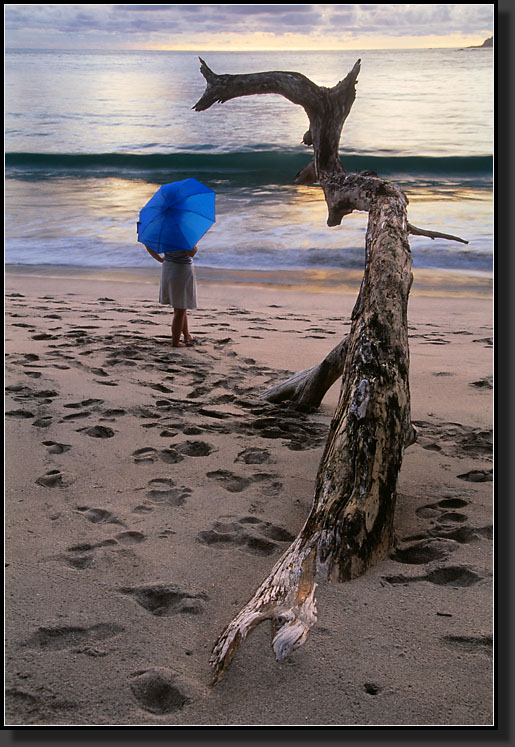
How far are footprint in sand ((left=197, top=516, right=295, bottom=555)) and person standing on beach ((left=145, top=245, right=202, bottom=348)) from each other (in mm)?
3062

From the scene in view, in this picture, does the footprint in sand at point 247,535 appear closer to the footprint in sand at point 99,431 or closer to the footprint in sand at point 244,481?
the footprint in sand at point 244,481

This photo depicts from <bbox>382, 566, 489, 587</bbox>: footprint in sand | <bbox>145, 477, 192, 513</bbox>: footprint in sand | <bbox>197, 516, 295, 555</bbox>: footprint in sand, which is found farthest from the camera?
<bbox>145, 477, 192, 513</bbox>: footprint in sand

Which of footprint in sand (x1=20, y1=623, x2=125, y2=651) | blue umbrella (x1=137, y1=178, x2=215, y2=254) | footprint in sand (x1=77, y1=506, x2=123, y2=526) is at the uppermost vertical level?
blue umbrella (x1=137, y1=178, x2=215, y2=254)

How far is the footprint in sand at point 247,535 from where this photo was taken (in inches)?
105

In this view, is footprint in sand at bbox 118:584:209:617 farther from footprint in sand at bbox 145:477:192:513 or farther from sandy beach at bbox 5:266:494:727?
footprint in sand at bbox 145:477:192:513

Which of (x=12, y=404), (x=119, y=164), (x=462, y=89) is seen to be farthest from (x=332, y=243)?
(x=462, y=89)

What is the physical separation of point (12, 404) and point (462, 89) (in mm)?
28482

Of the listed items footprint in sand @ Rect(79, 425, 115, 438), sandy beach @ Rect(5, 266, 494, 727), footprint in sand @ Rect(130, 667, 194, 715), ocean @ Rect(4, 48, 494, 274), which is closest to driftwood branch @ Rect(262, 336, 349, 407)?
sandy beach @ Rect(5, 266, 494, 727)

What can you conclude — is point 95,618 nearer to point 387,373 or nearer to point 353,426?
point 353,426

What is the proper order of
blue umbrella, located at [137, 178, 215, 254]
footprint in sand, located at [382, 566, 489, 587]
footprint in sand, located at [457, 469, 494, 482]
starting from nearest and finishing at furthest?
footprint in sand, located at [382, 566, 489, 587] < footprint in sand, located at [457, 469, 494, 482] < blue umbrella, located at [137, 178, 215, 254]

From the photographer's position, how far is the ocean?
1155 cm

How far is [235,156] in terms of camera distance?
21.4 meters

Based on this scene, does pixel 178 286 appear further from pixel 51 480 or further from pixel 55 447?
pixel 51 480

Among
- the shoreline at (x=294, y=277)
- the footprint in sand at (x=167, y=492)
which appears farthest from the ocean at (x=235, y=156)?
the footprint in sand at (x=167, y=492)
